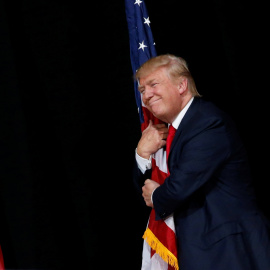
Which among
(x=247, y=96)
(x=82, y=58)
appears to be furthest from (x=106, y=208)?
(x=247, y=96)

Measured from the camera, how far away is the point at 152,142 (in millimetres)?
1959

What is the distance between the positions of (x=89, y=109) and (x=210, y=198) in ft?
3.24

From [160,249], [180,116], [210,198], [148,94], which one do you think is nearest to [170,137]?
[180,116]

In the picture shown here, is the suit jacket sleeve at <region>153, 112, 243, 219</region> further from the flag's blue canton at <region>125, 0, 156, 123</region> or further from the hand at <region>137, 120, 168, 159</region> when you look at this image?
the flag's blue canton at <region>125, 0, 156, 123</region>

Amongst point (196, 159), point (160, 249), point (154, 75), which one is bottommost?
point (160, 249)

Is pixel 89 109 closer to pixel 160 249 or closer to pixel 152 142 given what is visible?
pixel 152 142

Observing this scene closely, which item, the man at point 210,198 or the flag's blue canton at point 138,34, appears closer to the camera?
the man at point 210,198

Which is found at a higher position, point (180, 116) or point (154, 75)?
point (154, 75)

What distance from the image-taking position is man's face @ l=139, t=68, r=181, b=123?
Result: 5.86 feet

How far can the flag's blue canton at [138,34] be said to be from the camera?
7.17ft

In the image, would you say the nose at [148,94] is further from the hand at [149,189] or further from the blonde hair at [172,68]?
the hand at [149,189]

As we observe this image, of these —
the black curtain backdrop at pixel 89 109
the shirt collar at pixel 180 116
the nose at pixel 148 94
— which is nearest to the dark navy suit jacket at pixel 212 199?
the shirt collar at pixel 180 116

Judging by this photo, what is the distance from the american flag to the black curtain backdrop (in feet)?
0.76

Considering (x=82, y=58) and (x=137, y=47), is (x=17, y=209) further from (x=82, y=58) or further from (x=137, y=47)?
(x=137, y=47)
